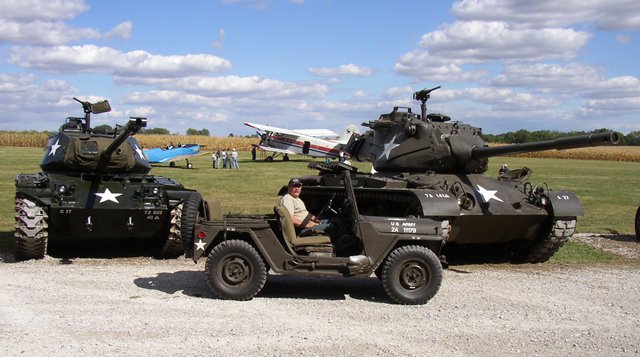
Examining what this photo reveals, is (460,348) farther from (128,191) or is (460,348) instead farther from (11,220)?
(11,220)

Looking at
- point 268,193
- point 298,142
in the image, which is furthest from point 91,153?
point 298,142

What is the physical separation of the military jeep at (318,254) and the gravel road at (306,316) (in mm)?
284

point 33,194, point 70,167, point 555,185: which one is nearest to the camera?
point 33,194

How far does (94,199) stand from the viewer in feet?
40.1

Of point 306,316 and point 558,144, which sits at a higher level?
point 558,144

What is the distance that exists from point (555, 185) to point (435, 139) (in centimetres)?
2317

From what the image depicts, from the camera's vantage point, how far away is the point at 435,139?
13273mm

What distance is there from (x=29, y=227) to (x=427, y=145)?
6.77 m

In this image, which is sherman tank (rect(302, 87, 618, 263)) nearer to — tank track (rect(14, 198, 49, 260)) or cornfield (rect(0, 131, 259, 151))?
tank track (rect(14, 198, 49, 260))

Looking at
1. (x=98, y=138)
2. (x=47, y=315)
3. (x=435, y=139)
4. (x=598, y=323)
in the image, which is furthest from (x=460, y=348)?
(x=98, y=138)

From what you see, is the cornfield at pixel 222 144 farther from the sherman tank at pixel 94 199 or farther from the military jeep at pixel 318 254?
the military jeep at pixel 318 254

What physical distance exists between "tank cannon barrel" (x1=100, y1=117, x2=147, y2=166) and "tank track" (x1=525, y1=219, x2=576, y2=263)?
6.85 meters

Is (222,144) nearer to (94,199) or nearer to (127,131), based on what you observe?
(94,199)

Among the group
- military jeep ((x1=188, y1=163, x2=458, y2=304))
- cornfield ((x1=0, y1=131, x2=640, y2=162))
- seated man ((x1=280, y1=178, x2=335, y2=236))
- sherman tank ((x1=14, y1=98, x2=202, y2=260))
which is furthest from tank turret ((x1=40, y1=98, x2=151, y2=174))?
cornfield ((x1=0, y1=131, x2=640, y2=162))
